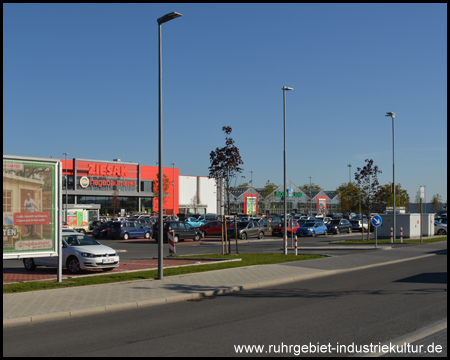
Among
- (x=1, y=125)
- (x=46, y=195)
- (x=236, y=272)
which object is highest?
(x=1, y=125)

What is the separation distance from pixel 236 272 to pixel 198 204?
8009cm

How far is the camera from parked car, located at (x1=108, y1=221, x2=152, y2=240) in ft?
138

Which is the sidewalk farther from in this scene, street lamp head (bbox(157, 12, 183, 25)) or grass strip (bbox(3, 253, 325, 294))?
street lamp head (bbox(157, 12, 183, 25))

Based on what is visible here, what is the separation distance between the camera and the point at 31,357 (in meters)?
7.15

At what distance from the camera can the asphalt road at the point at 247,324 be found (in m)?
7.60

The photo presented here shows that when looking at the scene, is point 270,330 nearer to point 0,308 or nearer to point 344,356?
point 344,356

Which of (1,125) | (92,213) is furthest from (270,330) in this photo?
(92,213)

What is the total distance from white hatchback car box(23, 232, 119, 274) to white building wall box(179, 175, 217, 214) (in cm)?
7580

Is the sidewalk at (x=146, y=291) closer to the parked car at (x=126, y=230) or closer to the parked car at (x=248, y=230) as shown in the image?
the parked car at (x=248, y=230)

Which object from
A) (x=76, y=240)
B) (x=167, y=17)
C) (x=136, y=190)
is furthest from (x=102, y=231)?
(x=136, y=190)

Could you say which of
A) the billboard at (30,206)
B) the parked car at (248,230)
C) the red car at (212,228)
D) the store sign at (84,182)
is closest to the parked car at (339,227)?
the parked car at (248,230)

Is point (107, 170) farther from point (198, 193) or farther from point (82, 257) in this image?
point (82, 257)

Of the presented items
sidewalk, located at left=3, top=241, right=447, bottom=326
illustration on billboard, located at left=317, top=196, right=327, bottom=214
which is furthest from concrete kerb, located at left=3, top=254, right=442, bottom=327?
illustration on billboard, located at left=317, top=196, right=327, bottom=214

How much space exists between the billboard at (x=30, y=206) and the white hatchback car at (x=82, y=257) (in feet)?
8.78
